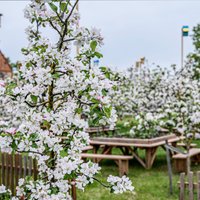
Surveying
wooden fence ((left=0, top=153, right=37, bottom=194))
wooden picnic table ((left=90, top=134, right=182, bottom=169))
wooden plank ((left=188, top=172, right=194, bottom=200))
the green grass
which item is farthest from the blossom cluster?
wooden fence ((left=0, top=153, right=37, bottom=194))

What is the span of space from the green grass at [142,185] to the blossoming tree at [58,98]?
9.13ft

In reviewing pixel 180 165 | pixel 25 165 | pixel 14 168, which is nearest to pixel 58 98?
pixel 25 165

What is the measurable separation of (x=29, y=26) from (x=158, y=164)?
781 centimetres

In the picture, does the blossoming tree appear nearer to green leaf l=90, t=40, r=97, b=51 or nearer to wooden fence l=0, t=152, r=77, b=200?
green leaf l=90, t=40, r=97, b=51

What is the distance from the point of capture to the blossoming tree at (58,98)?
9.50ft

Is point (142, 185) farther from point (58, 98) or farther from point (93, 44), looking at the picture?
point (93, 44)

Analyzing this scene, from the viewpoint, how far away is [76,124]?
306 cm

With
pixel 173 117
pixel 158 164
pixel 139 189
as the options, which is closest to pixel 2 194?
pixel 139 189

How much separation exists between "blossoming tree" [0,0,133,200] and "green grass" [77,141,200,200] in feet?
9.13

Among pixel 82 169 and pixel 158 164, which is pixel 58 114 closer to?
pixel 82 169

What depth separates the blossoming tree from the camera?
2895 millimetres

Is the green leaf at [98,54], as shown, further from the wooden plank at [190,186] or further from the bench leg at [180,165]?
the bench leg at [180,165]

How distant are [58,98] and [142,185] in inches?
203

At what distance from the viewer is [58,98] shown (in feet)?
11.0
